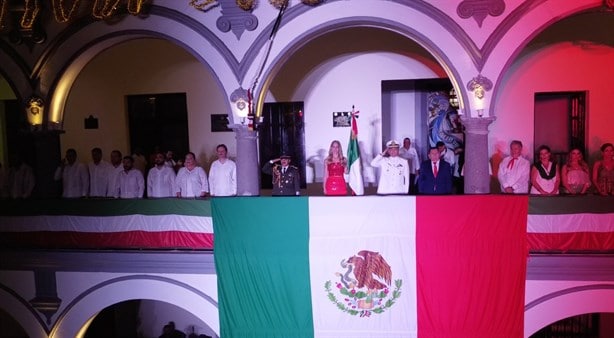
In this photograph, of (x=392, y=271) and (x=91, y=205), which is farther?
(x=91, y=205)

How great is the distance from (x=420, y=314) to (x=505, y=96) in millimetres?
6156

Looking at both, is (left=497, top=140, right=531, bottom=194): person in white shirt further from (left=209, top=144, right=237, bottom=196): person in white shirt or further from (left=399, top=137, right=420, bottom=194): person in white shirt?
(left=209, top=144, right=237, bottom=196): person in white shirt

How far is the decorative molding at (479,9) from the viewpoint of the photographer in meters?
9.05

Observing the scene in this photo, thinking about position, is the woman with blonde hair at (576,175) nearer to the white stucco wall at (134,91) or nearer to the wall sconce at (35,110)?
the white stucco wall at (134,91)

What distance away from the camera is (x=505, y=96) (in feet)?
39.3

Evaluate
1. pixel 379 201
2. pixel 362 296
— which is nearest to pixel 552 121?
pixel 379 201

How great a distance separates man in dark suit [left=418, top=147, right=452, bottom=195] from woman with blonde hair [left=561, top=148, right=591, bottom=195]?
87.2 inches

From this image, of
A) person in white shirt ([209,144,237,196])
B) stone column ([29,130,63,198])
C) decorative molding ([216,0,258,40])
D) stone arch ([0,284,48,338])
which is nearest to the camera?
decorative molding ([216,0,258,40])

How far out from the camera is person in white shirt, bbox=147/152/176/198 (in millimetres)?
10695

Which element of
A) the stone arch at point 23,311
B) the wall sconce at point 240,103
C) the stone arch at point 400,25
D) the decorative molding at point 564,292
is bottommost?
the stone arch at point 23,311

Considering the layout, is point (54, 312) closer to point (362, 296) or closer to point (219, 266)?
point (219, 266)

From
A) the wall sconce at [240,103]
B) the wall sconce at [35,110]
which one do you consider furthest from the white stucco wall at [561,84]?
the wall sconce at [35,110]

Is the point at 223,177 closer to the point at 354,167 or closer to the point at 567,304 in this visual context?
the point at 354,167

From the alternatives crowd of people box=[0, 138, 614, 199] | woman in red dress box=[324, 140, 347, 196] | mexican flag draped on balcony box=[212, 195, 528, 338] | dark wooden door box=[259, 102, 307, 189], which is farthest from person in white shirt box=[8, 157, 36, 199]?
woman in red dress box=[324, 140, 347, 196]
